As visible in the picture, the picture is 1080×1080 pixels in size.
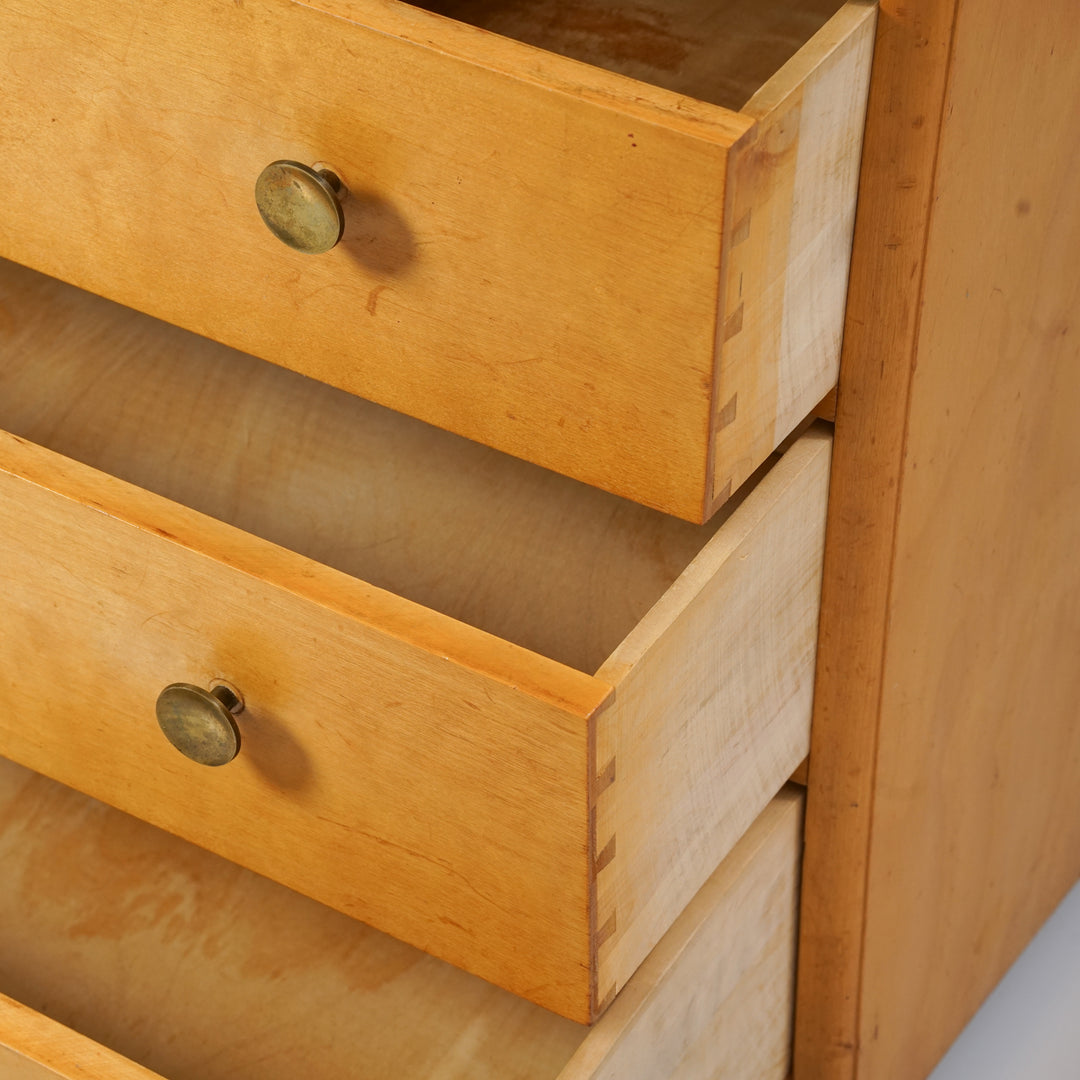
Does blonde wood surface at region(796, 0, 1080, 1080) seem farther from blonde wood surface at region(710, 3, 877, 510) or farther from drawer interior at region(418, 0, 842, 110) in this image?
drawer interior at region(418, 0, 842, 110)

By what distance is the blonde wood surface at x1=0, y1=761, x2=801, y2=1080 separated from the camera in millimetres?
615

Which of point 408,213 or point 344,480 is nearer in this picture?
point 408,213

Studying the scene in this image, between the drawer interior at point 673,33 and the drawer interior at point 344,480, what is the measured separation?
160 mm

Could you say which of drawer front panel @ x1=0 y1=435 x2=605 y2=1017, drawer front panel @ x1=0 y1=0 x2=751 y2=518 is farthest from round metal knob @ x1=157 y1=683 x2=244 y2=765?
drawer front panel @ x1=0 y1=0 x2=751 y2=518

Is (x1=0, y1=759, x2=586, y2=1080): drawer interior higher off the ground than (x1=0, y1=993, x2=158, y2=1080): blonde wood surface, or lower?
higher

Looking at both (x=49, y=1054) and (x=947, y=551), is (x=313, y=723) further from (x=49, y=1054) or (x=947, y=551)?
(x=947, y=551)

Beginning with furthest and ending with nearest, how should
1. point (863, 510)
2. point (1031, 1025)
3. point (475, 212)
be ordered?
1. point (1031, 1025)
2. point (863, 510)
3. point (475, 212)

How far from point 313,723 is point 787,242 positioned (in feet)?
0.69

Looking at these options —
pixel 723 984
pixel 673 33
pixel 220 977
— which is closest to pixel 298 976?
pixel 220 977

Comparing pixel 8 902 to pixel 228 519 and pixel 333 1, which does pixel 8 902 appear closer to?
pixel 228 519

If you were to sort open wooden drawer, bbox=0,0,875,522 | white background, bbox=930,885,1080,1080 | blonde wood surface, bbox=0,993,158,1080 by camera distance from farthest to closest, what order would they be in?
1. white background, bbox=930,885,1080,1080
2. blonde wood surface, bbox=0,993,158,1080
3. open wooden drawer, bbox=0,0,875,522

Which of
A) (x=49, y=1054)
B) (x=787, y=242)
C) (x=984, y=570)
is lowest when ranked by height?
(x=49, y=1054)

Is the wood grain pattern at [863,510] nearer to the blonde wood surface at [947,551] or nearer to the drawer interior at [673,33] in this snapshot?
the blonde wood surface at [947,551]

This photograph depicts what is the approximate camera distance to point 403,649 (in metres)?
0.48
